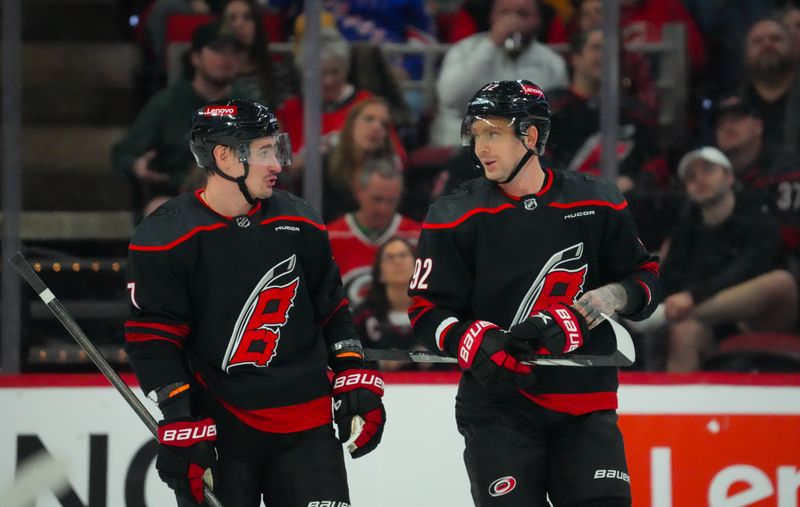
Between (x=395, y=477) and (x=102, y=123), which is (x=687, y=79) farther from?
(x=102, y=123)

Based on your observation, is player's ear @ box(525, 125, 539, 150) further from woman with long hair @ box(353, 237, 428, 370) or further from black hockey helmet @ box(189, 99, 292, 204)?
woman with long hair @ box(353, 237, 428, 370)

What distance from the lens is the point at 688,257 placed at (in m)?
4.76

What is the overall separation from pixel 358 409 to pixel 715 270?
2.07m

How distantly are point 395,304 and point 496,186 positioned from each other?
1.63m

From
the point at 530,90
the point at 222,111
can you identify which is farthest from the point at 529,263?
the point at 222,111

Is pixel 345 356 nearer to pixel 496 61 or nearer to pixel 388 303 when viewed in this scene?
pixel 388 303

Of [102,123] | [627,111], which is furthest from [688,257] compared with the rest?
[102,123]

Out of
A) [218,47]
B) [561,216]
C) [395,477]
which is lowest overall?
[395,477]

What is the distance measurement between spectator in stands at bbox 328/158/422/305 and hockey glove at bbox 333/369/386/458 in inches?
63.2

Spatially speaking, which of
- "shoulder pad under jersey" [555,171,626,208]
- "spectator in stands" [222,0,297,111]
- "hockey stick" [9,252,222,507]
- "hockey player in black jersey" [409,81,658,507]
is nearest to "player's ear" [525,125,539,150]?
"hockey player in black jersey" [409,81,658,507]

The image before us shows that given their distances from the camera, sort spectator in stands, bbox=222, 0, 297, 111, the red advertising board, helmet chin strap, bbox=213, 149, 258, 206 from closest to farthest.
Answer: helmet chin strap, bbox=213, 149, 258, 206, the red advertising board, spectator in stands, bbox=222, 0, 297, 111

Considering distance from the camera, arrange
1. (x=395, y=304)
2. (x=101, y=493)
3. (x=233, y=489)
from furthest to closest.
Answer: (x=395, y=304) < (x=101, y=493) < (x=233, y=489)

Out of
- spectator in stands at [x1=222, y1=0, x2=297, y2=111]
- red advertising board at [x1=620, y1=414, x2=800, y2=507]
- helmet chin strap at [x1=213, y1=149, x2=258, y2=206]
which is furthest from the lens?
spectator in stands at [x1=222, y1=0, x2=297, y2=111]

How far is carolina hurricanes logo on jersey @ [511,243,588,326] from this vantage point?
3.09m
